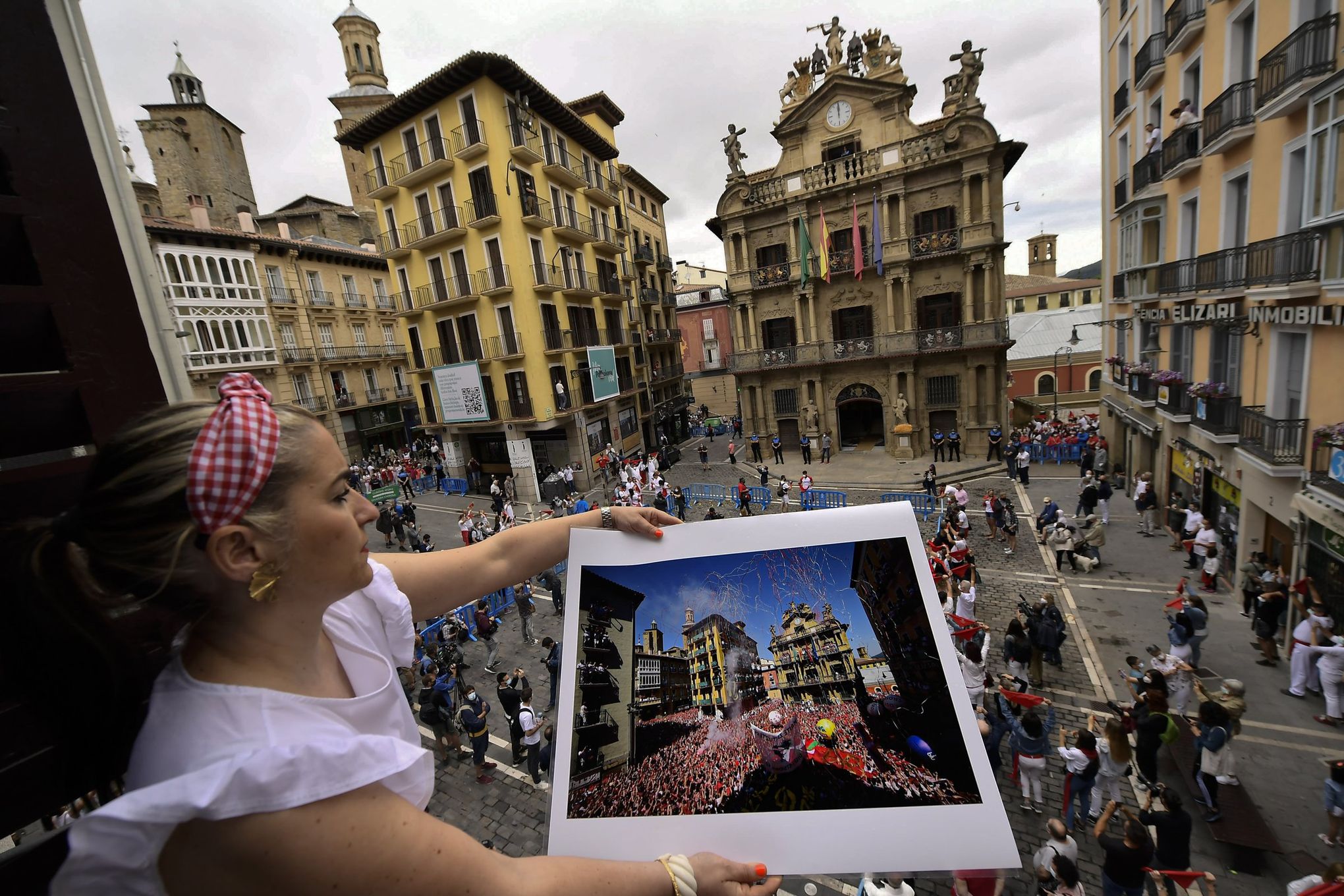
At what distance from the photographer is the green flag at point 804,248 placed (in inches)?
1004

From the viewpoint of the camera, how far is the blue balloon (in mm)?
2244

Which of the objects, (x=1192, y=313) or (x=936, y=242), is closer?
(x=1192, y=313)

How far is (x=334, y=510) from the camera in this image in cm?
154

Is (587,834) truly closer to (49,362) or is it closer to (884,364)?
(49,362)

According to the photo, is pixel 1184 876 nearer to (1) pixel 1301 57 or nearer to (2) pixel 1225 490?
(2) pixel 1225 490

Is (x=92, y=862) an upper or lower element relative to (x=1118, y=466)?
upper

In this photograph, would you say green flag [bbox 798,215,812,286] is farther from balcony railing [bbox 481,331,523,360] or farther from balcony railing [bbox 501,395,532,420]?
balcony railing [bbox 501,395,532,420]

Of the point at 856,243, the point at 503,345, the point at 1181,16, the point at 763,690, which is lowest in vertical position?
the point at 763,690

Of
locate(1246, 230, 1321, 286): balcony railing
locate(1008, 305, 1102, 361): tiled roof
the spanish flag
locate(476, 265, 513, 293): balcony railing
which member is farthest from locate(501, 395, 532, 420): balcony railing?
locate(1008, 305, 1102, 361): tiled roof

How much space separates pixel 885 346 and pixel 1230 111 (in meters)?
14.8

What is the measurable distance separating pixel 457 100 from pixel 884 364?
22.5m

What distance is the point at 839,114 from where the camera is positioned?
25.3 metres

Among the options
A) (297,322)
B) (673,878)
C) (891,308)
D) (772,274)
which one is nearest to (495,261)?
(772,274)

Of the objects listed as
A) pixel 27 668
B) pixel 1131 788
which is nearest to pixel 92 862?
pixel 27 668
